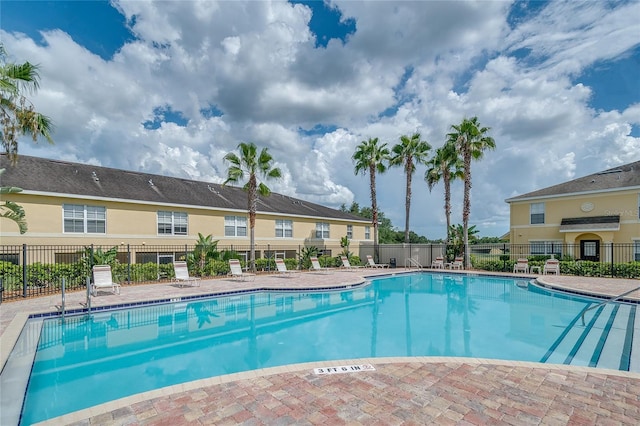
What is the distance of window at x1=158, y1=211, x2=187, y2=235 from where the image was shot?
20.4 meters

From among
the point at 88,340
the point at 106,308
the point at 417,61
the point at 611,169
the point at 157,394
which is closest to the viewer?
the point at 157,394

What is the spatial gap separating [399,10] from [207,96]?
1171 centimetres

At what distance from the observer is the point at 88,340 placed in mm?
8305

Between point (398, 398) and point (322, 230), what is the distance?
2644cm

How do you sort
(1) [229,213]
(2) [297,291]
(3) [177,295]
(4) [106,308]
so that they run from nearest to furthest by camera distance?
(4) [106,308] → (3) [177,295] → (2) [297,291] → (1) [229,213]

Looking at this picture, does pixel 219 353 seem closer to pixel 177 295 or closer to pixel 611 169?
pixel 177 295

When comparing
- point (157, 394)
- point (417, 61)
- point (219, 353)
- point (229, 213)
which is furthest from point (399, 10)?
point (229, 213)

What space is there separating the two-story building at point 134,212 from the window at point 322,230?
0.42 meters

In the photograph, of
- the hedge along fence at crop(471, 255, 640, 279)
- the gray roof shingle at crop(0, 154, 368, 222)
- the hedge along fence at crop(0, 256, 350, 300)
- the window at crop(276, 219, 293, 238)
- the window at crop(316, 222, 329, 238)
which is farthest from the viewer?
the window at crop(316, 222, 329, 238)

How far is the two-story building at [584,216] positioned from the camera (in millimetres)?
22656

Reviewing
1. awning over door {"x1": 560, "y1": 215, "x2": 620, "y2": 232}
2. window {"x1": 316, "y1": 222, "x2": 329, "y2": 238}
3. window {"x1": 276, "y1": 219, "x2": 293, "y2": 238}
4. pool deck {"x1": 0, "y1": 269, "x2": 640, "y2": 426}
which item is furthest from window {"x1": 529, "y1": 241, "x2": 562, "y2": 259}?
pool deck {"x1": 0, "y1": 269, "x2": 640, "y2": 426}

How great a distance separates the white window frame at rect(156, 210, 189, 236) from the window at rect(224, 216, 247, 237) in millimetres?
3058

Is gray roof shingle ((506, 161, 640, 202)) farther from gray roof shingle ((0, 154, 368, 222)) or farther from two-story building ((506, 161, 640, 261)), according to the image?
gray roof shingle ((0, 154, 368, 222))

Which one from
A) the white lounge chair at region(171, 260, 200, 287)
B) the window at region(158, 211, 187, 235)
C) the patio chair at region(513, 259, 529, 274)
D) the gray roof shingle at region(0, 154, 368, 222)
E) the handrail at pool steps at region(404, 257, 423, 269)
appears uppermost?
the gray roof shingle at region(0, 154, 368, 222)
